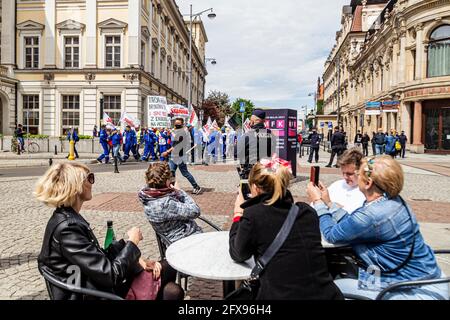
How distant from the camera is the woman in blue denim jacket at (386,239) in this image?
8.28ft

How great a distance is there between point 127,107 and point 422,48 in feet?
79.5

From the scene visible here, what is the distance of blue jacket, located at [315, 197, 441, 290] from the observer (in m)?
2.53

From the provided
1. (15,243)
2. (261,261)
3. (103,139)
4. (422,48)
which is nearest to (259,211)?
(261,261)

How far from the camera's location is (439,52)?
30938mm

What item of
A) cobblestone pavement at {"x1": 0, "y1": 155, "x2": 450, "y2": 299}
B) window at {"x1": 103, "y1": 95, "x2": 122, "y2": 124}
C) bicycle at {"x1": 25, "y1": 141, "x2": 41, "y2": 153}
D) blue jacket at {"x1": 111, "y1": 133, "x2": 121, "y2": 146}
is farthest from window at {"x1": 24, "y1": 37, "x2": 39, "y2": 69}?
cobblestone pavement at {"x1": 0, "y1": 155, "x2": 450, "y2": 299}

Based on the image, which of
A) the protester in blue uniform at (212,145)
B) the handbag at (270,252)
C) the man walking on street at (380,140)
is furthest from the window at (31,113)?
the handbag at (270,252)

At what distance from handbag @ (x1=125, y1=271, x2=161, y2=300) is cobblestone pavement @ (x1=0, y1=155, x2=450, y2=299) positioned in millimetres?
1201

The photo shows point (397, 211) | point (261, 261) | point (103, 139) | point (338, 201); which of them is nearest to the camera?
point (261, 261)

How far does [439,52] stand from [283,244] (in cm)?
3436

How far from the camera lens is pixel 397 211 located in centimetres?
255

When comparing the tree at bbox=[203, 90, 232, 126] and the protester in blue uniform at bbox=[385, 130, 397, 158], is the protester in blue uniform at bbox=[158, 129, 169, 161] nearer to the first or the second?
the protester in blue uniform at bbox=[385, 130, 397, 158]

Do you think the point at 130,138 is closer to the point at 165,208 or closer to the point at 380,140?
the point at 380,140

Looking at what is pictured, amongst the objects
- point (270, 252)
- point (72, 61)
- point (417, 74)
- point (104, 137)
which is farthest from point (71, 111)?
point (270, 252)

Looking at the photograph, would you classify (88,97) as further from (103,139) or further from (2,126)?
(103,139)
